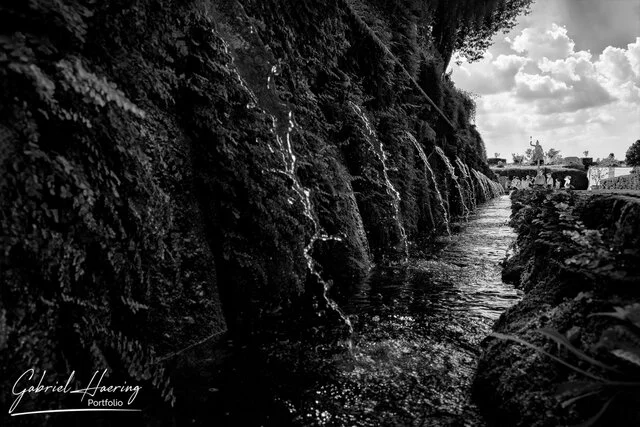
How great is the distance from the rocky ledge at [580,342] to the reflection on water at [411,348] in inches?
12.7

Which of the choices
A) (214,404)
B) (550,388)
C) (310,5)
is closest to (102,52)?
(214,404)

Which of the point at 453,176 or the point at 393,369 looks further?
the point at 453,176

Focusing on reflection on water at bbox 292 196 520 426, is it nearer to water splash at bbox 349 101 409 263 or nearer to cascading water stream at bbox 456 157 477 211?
water splash at bbox 349 101 409 263

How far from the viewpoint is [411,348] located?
11.9 ft

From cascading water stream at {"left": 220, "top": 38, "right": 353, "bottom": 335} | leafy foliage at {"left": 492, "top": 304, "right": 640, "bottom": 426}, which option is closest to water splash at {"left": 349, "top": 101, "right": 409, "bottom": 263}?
cascading water stream at {"left": 220, "top": 38, "right": 353, "bottom": 335}

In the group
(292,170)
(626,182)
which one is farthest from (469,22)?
(292,170)

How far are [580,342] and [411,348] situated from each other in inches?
69.0

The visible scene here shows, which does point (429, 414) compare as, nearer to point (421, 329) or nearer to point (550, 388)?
point (550, 388)

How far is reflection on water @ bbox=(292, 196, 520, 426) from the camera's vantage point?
269 cm

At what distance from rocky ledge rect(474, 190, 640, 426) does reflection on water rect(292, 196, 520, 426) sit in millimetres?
323

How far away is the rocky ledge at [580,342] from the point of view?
1.57 metres

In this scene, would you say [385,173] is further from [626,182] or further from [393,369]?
[393,369]

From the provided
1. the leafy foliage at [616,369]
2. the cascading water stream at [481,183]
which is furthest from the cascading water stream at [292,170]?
the cascading water stream at [481,183]

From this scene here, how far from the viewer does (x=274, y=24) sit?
5996 millimetres
